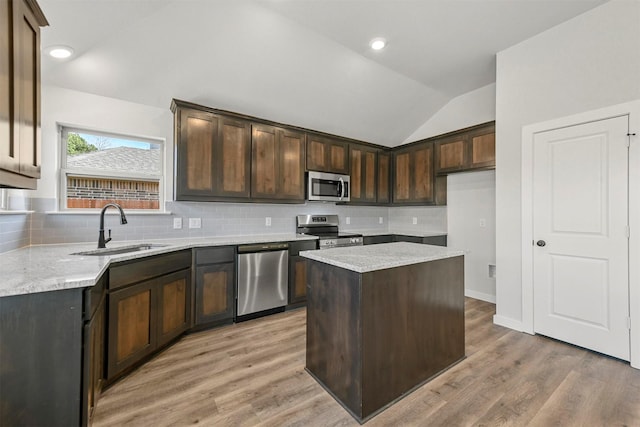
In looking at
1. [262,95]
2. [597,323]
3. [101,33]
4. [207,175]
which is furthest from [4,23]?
[597,323]

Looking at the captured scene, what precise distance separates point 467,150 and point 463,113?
76 centimetres

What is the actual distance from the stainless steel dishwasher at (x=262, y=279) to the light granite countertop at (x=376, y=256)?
1275mm

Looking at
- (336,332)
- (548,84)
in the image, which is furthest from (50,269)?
(548,84)

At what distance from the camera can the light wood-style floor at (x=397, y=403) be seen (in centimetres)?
169

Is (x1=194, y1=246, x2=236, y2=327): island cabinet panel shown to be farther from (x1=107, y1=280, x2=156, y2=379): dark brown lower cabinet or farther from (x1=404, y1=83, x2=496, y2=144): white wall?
(x1=404, y1=83, x2=496, y2=144): white wall

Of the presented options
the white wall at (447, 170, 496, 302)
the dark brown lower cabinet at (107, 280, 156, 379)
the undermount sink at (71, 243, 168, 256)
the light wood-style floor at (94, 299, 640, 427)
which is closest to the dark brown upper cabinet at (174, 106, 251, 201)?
the undermount sink at (71, 243, 168, 256)

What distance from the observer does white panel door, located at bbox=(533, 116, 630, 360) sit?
2389 mm

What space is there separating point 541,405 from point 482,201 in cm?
276

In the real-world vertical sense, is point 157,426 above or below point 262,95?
below

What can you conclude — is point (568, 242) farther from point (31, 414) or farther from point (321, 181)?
point (31, 414)

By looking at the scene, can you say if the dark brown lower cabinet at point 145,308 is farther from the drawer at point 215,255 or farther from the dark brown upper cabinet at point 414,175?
the dark brown upper cabinet at point 414,175

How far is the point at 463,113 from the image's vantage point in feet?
13.8

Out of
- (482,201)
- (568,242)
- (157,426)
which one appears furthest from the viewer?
(482,201)

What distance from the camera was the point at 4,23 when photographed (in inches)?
48.3
